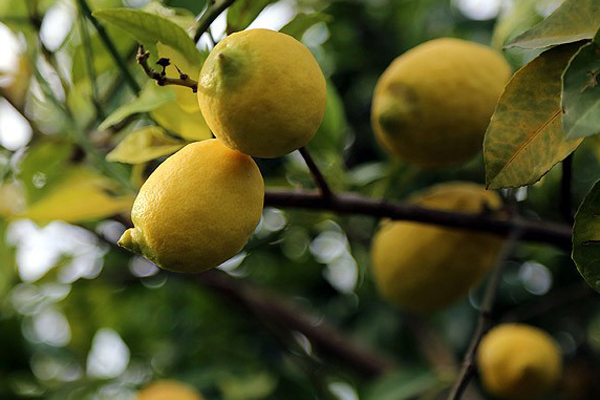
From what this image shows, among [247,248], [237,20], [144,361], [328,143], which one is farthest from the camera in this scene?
[144,361]

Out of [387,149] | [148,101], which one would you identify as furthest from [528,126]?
[387,149]

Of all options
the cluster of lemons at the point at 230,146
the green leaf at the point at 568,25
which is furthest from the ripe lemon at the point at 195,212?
the green leaf at the point at 568,25

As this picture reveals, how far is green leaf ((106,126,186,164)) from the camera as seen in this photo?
62cm

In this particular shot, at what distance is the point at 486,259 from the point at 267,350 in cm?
59

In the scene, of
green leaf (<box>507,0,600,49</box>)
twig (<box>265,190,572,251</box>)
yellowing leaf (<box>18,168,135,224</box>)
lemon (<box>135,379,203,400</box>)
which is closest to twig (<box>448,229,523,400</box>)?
twig (<box>265,190,572,251</box>)

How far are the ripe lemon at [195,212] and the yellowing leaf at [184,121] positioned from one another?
12 cm

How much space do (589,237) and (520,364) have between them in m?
0.47

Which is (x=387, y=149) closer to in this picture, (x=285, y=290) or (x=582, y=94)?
(x=582, y=94)

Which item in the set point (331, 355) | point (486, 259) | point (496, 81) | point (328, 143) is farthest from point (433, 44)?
point (331, 355)

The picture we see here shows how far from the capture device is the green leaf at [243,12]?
Answer: 603 millimetres

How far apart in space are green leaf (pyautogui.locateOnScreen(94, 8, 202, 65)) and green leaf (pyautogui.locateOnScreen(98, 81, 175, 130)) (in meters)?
0.04

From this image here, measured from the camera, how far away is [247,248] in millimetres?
1155

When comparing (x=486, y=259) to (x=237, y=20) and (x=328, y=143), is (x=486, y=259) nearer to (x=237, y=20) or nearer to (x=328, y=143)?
(x=328, y=143)

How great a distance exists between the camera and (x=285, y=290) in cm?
153
